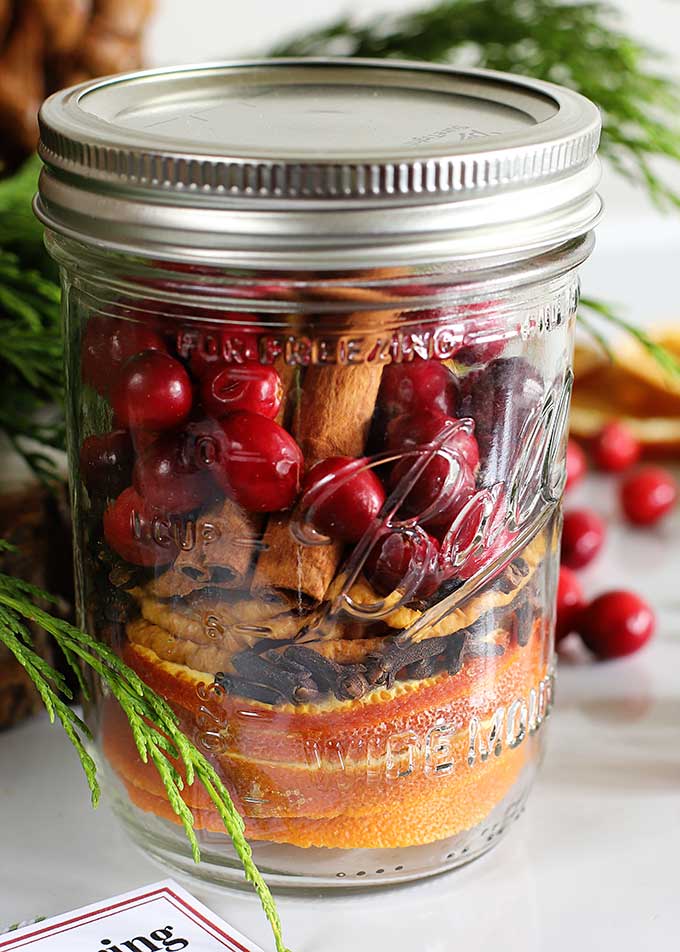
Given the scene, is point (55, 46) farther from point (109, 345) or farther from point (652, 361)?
point (652, 361)

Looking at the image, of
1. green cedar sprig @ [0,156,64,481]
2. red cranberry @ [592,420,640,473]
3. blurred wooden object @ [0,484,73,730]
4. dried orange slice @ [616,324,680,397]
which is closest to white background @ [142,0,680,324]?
dried orange slice @ [616,324,680,397]

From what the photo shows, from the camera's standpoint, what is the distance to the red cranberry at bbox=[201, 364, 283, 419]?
1.55ft

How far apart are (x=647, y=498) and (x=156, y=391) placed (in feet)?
1.92

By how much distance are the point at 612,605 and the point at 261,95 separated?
0.38 m

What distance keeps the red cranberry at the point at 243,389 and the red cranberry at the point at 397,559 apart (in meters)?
0.07

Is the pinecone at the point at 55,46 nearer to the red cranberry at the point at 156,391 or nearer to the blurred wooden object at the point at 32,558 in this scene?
the blurred wooden object at the point at 32,558

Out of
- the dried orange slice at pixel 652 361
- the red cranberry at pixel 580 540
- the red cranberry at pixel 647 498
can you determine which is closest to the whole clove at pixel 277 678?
the red cranberry at pixel 580 540

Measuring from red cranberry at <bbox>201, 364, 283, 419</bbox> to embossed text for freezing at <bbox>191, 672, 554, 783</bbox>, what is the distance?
4.7 inches

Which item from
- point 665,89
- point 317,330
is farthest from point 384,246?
point 665,89

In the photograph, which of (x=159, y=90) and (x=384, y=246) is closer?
(x=384, y=246)

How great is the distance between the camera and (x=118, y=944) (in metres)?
0.52

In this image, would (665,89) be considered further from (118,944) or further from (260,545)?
(118,944)

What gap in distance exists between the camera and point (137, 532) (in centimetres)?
52

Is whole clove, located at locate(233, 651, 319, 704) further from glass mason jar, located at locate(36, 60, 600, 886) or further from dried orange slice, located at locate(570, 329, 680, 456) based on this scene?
dried orange slice, located at locate(570, 329, 680, 456)
